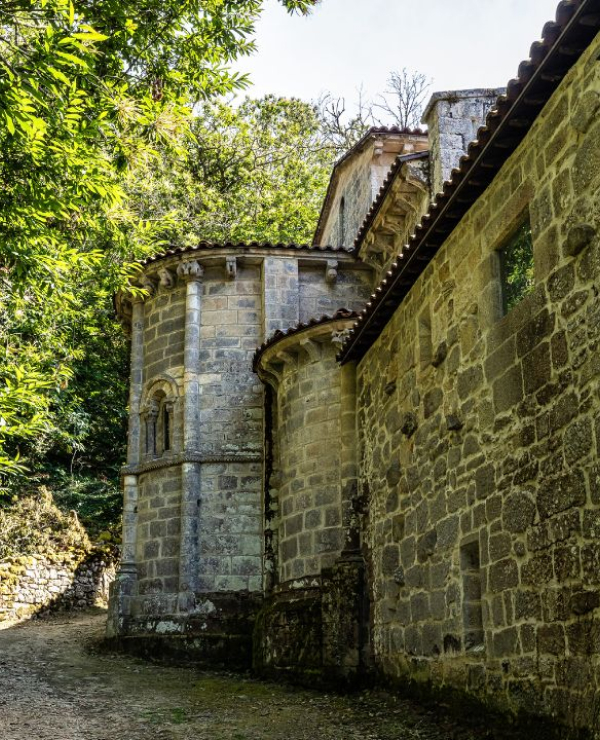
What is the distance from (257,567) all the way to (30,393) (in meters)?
5.26

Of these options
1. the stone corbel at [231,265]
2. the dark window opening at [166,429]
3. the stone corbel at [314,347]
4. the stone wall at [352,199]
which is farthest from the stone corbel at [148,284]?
the stone corbel at [314,347]

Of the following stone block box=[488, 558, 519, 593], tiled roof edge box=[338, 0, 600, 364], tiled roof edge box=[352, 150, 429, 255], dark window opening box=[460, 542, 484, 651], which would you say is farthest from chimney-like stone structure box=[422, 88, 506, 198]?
stone block box=[488, 558, 519, 593]

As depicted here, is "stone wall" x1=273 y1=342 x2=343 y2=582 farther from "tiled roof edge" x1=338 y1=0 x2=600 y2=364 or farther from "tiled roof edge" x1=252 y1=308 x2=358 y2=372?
"tiled roof edge" x1=338 y1=0 x2=600 y2=364

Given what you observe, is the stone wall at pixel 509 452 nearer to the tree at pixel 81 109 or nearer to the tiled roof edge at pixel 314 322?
the tiled roof edge at pixel 314 322

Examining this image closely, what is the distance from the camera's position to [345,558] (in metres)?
10.6

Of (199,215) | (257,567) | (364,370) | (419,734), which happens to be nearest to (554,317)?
(419,734)

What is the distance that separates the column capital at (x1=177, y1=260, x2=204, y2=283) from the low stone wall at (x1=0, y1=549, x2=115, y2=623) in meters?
6.36

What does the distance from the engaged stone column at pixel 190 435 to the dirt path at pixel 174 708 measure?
5.02 feet

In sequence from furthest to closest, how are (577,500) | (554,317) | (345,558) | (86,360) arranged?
(86,360) < (345,558) < (554,317) < (577,500)

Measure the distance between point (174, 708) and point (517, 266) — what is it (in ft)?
18.3

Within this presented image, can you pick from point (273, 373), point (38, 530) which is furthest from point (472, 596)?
point (38, 530)

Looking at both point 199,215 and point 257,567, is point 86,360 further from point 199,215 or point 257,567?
point 257,567

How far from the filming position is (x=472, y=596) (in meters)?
7.39

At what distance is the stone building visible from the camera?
5.83 m
